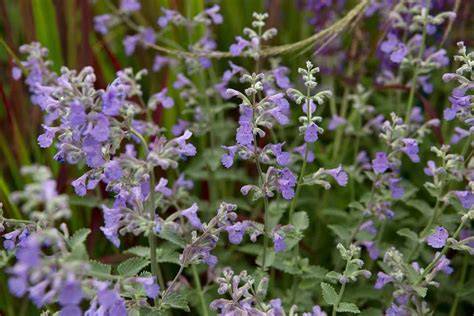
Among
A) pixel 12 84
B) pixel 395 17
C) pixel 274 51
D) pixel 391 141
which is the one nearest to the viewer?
pixel 391 141

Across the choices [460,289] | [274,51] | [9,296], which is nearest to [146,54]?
[274,51]

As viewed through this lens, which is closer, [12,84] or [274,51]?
[274,51]

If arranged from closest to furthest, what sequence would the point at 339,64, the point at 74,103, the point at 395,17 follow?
the point at 74,103 < the point at 395,17 < the point at 339,64

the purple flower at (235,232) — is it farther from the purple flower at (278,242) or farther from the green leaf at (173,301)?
the green leaf at (173,301)

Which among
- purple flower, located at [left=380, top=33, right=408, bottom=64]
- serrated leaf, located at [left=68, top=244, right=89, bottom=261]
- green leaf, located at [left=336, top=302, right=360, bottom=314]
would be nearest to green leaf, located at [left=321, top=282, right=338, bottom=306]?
green leaf, located at [left=336, top=302, right=360, bottom=314]

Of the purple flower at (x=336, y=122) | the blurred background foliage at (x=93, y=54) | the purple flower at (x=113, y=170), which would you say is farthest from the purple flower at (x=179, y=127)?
the purple flower at (x=113, y=170)

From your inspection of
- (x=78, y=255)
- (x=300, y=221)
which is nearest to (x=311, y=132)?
(x=300, y=221)

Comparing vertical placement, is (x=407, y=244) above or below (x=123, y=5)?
below

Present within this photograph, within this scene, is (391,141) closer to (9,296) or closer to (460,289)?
(460,289)

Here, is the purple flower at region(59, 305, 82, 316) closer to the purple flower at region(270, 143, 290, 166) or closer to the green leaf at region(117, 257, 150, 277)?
the green leaf at region(117, 257, 150, 277)

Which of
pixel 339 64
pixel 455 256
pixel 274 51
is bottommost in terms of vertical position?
pixel 455 256

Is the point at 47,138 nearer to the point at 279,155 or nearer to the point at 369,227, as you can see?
the point at 279,155
